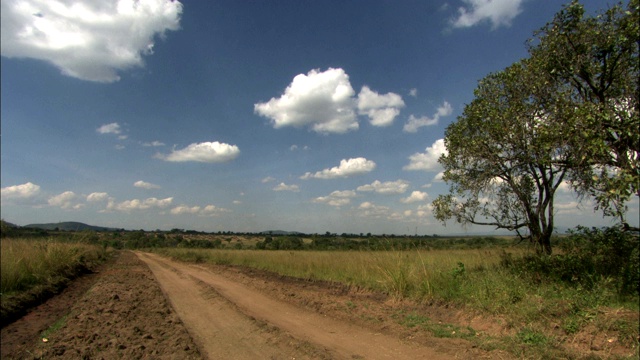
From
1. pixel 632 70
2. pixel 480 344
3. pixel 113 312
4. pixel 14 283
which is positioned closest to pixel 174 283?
pixel 14 283

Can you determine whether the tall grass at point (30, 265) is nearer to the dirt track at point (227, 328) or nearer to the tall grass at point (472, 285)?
the dirt track at point (227, 328)

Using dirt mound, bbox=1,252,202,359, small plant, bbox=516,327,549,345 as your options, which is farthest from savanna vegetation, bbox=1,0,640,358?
dirt mound, bbox=1,252,202,359

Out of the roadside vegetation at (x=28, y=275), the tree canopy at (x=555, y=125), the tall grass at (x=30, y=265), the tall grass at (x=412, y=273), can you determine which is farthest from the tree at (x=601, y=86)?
the tall grass at (x=30, y=265)

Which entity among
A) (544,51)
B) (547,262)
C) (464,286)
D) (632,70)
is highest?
(544,51)

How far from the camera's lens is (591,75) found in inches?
362

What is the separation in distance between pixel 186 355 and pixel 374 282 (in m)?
7.05

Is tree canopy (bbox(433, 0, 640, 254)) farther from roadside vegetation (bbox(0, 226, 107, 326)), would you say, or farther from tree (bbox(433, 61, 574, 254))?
roadside vegetation (bbox(0, 226, 107, 326))

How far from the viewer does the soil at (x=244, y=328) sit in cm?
612

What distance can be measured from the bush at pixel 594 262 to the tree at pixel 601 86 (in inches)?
43.3

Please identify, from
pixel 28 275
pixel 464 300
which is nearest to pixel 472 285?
pixel 464 300

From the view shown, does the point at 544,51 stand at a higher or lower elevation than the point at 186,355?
higher

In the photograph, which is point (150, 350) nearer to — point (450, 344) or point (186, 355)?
point (186, 355)

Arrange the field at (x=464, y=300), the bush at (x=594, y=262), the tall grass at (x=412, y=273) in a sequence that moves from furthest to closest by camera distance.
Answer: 1. the tall grass at (x=412, y=273)
2. the bush at (x=594, y=262)
3. the field at (x=464, y=300)

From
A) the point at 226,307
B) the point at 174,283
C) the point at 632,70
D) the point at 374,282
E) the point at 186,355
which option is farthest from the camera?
the point at 174,283
